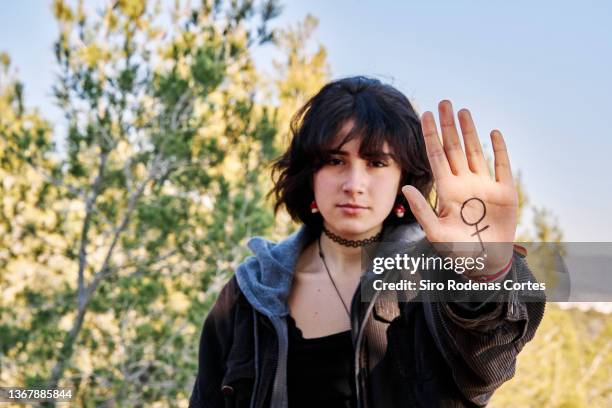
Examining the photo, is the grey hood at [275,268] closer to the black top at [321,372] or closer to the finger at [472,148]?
the black top at [321,372]

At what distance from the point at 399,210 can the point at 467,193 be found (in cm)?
53

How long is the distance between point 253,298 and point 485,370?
0.69 meters

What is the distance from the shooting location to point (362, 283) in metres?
1.55

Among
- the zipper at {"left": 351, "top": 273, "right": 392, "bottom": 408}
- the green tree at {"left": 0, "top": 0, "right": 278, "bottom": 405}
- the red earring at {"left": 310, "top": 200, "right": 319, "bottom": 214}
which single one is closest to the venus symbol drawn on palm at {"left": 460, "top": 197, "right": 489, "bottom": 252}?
the zipper at {"left": 351, "top": 273, "right": 392, "bottom": 408}

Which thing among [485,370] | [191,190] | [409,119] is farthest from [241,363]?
[191,190]

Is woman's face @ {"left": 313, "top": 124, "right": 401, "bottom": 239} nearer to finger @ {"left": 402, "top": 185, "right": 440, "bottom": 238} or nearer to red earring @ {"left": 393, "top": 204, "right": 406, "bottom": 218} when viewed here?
red earring @ {"left": 393, "top": 204, "right": 406, "bottom": 218}

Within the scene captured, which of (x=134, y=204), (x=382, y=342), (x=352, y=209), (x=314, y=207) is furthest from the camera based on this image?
(x=134, y=204)

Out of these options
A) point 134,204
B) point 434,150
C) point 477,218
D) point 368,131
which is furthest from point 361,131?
point 134,204

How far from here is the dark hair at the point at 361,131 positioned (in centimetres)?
161

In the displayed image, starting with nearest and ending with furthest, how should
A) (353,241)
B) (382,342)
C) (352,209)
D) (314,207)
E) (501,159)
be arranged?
(501,159) < (382,342) < (352,209) < (353,241) < (314,207)

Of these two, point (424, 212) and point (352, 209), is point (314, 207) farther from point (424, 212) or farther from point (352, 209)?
point (424, 212)

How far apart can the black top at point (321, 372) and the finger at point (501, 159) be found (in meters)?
0.61

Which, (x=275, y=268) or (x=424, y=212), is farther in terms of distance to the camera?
(x=275, y=268)

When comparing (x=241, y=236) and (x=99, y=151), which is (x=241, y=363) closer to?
(x=241, y=236)
